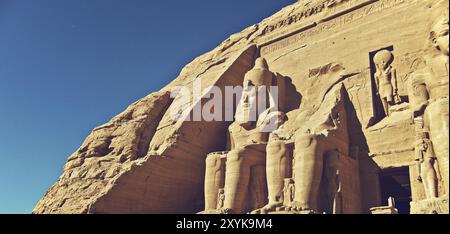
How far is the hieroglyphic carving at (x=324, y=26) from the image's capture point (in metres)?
13.9

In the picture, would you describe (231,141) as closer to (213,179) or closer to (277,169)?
(213,179)

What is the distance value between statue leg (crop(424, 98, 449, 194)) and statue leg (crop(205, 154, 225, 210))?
5486 millimetres

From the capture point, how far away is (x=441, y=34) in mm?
9898

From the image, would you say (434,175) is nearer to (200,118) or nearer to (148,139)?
(200,118)

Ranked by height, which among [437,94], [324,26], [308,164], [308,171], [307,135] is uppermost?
[324,26]

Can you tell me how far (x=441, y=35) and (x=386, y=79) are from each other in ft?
8.73

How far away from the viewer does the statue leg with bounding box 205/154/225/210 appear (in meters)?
12.6

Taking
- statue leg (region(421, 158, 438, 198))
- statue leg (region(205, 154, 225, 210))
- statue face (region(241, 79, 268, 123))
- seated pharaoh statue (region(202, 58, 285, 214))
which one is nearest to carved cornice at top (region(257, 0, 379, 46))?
seated pharaoh statue (region(202, 58, 285, 214))

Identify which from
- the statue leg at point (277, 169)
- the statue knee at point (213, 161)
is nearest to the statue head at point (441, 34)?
the statue leg at point (277, 169)

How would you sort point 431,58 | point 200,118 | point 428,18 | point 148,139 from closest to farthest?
point 431,58
point 428,18
point 200,118
point 148,139

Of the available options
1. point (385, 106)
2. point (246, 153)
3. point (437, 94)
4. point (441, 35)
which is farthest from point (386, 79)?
point (246, 153)
